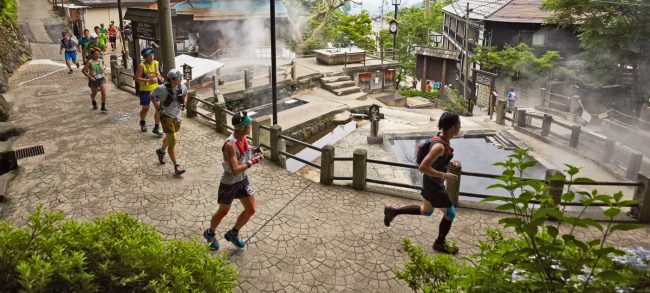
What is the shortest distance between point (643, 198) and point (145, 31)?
576 inches

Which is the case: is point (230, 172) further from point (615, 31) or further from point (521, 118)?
point (615, 31)

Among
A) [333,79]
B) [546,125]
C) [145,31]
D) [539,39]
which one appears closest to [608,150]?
[546,125]

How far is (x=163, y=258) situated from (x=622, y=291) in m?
3.51

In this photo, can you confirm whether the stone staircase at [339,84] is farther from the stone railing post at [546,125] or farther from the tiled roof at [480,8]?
the tiled roof at [480,8]

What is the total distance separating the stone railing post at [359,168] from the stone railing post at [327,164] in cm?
49

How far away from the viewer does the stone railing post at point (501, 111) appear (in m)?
22.8

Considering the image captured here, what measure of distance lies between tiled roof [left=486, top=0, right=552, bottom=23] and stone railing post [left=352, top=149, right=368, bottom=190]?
2764 centimetres

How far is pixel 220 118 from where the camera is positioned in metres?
12.4

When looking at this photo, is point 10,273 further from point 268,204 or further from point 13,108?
point 13,108

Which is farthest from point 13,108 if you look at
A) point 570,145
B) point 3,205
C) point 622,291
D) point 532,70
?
point 532,70

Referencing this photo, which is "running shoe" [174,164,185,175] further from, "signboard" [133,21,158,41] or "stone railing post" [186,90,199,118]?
"signboard" [133,21,158,41]

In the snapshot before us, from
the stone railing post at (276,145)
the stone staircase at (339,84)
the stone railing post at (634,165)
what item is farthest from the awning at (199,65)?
the stone railing post at (634,165)

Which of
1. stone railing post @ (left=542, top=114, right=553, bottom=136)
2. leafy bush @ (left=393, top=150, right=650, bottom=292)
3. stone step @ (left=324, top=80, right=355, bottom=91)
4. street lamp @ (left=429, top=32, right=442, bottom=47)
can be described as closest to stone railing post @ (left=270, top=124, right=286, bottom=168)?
leafy bush @ (left=393, top=150, right=650, bottom=292)

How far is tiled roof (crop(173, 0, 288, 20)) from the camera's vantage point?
1009 inches
